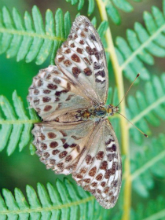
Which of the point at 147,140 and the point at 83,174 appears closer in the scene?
A: the point at 83,174

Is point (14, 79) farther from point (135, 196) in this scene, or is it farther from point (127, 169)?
point (135, 196)

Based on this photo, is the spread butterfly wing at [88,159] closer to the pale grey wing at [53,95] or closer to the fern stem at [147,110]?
the pale grey wing at [53,95]

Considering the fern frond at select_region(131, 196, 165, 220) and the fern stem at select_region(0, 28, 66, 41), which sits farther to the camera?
the fern frond at select_region(131, 196, 165, 220)

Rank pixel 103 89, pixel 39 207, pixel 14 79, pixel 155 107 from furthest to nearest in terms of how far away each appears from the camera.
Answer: pixel 14 79
pixel 155 107
pixel 103 89
pixel 39 207

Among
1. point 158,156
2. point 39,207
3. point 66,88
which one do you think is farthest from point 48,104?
point 158,156

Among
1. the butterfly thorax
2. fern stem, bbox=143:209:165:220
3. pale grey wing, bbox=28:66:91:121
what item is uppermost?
pale grey wing, bbox=28:66:91:121

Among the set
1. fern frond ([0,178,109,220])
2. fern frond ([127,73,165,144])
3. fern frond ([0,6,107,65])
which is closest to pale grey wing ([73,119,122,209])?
fern frond ([0,178,109,220])

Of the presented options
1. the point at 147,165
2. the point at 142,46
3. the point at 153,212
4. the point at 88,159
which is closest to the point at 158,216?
the point at 153,212

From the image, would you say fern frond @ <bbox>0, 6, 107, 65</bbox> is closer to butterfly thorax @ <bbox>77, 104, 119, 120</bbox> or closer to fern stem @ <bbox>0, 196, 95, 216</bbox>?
butterfly thorax @ <bbox>77, 104, 119, 120</bbox>
